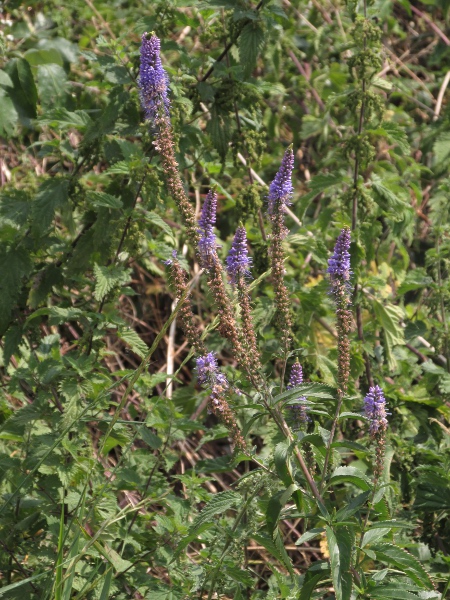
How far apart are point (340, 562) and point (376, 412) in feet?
1.68

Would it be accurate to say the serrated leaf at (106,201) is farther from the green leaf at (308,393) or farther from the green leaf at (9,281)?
the green leaf at (308,393)

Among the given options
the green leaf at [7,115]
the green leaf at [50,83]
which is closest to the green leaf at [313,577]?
the green leaf at [7,115]

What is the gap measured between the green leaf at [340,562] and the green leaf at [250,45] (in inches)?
77.7

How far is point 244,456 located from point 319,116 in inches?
153

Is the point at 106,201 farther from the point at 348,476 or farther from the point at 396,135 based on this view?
the point at 348,476

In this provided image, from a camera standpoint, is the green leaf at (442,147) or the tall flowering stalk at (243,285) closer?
the tall flowering stalk at (243,285)

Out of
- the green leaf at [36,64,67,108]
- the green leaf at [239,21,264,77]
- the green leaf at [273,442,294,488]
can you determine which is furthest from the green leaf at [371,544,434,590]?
the green leaf at [36,64,67,108]

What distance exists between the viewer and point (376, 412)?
273 centimetres

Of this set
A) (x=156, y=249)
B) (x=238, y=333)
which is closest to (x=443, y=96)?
(x=156, y=249)

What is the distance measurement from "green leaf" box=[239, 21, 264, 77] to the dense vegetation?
0.01m

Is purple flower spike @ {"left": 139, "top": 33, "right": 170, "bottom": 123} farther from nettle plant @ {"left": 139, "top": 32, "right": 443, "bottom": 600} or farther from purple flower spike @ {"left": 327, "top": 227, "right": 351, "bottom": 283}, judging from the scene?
purple flower spike @ {"left": 327, "top": 227, "right": 351, "bottom": 283}

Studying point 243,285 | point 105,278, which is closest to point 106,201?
point 105,278

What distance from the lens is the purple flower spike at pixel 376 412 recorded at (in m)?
2.71

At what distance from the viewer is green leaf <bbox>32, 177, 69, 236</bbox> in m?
3.66
